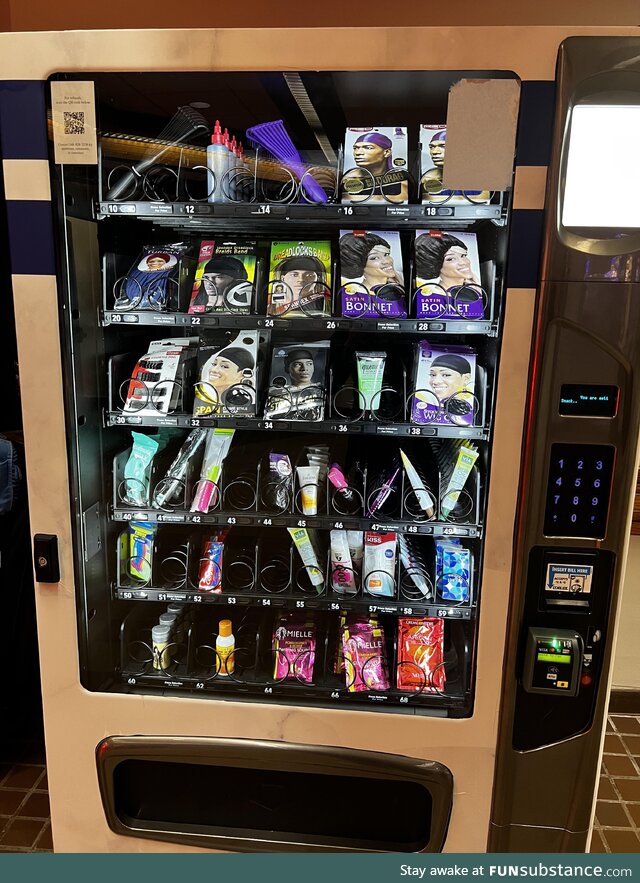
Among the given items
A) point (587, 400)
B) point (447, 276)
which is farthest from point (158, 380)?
point (587, 400)

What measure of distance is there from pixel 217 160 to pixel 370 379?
24.9 inches

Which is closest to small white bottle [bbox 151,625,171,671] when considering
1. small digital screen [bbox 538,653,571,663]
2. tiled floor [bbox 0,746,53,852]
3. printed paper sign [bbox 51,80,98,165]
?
tiled floor [bbox 0,746,53,852]

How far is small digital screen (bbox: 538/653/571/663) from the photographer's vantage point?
1.39 metres

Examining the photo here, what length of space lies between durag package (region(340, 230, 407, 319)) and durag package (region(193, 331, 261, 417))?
0.97 feet

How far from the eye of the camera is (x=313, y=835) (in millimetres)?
1586

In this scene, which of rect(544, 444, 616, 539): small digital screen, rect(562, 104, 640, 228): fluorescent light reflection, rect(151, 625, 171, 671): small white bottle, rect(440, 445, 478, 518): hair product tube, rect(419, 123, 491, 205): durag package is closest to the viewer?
rect(562, 104, 640, 228): fluorescent light reflection

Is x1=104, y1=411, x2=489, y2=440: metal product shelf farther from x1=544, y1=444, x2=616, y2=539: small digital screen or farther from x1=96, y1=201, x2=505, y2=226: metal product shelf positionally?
x1=96, y1=201, x2=505, y2=226: metal product shelf

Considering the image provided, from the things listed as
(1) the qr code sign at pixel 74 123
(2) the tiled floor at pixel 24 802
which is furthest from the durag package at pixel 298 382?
(2) the tiled floor at pixel 24 802

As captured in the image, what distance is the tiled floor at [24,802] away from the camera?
1847 millimetres

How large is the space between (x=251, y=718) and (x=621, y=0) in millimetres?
2499

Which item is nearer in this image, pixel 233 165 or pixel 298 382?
pixel 233 165

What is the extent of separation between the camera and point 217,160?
146 cm

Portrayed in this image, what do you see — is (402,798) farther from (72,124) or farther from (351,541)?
(72,124)

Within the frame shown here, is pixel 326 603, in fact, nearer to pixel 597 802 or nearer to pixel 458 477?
pixel 458 477
